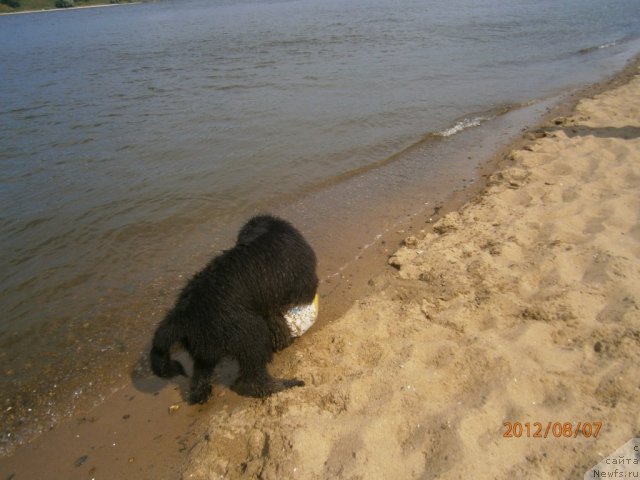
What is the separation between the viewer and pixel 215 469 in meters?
2.92

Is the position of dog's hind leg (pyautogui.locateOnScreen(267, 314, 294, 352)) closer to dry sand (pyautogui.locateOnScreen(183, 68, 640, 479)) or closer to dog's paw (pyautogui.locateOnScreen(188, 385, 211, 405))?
dry sand (pyautogui.locateOnScreen(183, 68, 640, 479))

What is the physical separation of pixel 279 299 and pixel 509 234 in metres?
2.91

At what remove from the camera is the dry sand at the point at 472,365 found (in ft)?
8.48

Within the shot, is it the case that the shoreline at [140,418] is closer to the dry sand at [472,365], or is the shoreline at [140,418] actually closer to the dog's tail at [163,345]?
the dry sand at [472,365]

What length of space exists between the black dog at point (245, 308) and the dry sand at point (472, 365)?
299mm

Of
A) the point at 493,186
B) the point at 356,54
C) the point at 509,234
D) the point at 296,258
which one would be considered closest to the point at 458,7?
the point at 356,54

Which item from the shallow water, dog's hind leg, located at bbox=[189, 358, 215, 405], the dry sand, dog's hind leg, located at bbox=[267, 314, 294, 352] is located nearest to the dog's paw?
dog's hind leg, located at bbox=[189, 358, 215, 405]

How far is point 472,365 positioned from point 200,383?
2.20 metres

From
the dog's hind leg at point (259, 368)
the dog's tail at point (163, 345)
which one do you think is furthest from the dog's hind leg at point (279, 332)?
the dog's tail at point (163, 345)
